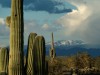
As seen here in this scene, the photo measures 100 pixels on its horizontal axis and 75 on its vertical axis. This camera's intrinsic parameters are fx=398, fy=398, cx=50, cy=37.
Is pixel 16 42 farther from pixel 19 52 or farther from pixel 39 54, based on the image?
pixel 39 54

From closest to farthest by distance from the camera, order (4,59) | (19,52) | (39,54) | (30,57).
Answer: (19,52), (30,57), (39,54), (4,59)

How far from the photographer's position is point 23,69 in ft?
44.5

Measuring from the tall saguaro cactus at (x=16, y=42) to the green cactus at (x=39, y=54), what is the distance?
0.69m

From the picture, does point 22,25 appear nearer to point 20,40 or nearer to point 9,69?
point 20,40

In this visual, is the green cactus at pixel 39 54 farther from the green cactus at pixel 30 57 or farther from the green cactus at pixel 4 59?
the green cactus at pixel 4 59

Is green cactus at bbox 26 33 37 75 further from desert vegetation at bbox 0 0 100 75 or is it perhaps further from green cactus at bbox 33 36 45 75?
green cactus at bbox 33 36 45 75

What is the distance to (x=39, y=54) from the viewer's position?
14016mm

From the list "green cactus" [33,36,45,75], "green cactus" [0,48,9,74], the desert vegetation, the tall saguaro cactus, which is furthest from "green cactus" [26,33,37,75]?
"green cactus" [0,48,9,74]

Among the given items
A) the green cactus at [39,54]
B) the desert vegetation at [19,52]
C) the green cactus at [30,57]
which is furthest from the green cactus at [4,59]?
the green cactus at [39,54]

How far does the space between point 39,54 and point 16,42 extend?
3.66 ft

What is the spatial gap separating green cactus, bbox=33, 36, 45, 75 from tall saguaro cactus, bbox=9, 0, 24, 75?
2.28 feet

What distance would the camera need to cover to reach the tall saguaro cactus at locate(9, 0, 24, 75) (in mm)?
13297

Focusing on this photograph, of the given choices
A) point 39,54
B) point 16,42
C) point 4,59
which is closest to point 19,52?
point 16,42

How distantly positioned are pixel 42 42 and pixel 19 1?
170 centimetres
